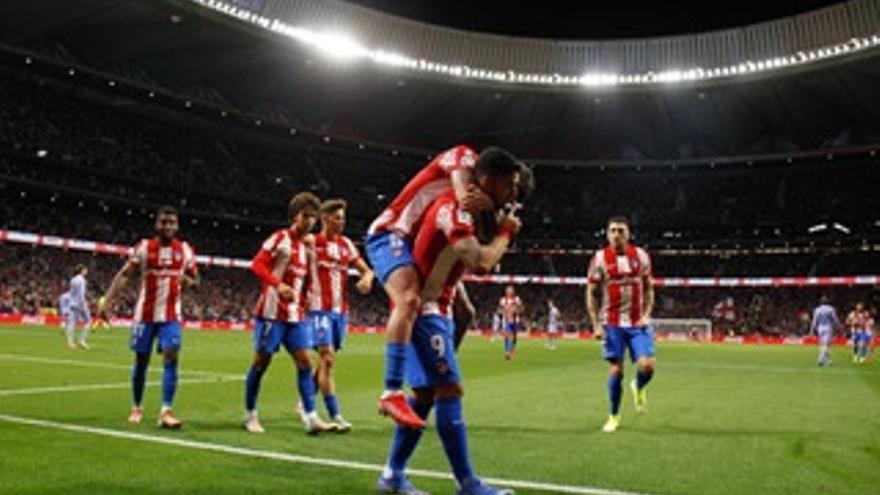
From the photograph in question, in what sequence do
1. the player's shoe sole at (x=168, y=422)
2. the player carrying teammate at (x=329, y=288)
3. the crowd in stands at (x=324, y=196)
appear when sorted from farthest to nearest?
1. the crowd in stands at (x=324, y=196)
2. the player carrying teammate at (x=329, y=288)
3. the player's shoe sole at (x=168, y=422)

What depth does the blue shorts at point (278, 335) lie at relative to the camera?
8812 millimetres

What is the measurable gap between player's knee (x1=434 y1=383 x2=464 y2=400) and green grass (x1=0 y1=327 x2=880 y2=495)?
1.00 m

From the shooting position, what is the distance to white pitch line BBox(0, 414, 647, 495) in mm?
6133

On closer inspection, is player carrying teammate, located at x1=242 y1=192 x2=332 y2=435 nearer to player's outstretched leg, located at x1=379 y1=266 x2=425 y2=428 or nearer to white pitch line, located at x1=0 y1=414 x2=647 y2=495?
white pitch line, located at x1=0 y1=414 x2=647 y2=495

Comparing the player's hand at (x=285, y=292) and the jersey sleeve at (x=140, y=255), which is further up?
the jersey sleeve at (x=140, y=255)

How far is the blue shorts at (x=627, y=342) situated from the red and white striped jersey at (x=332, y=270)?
3187 millimetres

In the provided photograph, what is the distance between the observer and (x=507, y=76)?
50.5 m

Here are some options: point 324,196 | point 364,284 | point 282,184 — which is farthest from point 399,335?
point 324,196

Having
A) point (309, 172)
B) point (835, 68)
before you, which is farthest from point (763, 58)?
point (309, 172)

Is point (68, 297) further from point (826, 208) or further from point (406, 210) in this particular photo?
point (826, 208)

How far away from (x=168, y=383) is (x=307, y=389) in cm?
142

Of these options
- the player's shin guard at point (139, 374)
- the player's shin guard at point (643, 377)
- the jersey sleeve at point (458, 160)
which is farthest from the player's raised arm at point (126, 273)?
the player's shin guard at point (643, 377)

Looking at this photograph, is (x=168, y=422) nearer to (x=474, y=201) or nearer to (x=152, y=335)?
(x=152, y=335)

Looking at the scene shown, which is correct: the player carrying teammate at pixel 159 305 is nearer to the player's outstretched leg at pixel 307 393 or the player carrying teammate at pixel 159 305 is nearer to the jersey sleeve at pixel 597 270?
the player's outstretched leg at pixel 307 393
